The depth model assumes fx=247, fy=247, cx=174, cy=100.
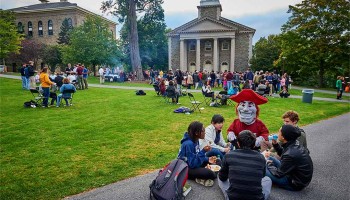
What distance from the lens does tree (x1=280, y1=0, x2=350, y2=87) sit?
29750mm

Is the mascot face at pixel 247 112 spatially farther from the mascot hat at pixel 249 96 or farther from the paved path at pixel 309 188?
the paved path at pixel 309 188

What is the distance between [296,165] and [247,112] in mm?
1489

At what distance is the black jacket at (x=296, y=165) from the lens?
423 cm

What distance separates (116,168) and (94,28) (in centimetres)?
3503

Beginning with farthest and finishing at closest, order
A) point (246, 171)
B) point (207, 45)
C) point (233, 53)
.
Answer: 1. point (207, 45)
2. point (233, 53)
3. point (246, 171)

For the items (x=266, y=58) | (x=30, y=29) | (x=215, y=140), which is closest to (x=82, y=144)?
(x=215, y=140)

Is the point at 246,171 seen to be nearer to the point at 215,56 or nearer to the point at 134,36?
the point at 134,36

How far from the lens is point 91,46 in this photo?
1366 inches

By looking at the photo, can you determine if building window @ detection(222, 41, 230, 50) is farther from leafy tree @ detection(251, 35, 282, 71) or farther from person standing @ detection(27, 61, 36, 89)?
person standing @ detection(27, 61, 36, 89)

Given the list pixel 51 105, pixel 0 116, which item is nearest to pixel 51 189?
pixel 0 116

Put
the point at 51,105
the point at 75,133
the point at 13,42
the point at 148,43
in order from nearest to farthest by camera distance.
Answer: the point at 75,133 → the point at 51,105 → the point at 13,42 → the point at 148,43

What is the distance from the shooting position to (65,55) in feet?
117

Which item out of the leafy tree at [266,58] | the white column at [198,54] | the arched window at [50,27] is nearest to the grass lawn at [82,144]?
the leafy tree at [266,58]

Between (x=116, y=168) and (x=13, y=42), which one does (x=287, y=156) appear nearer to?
(x=116, y=168)
